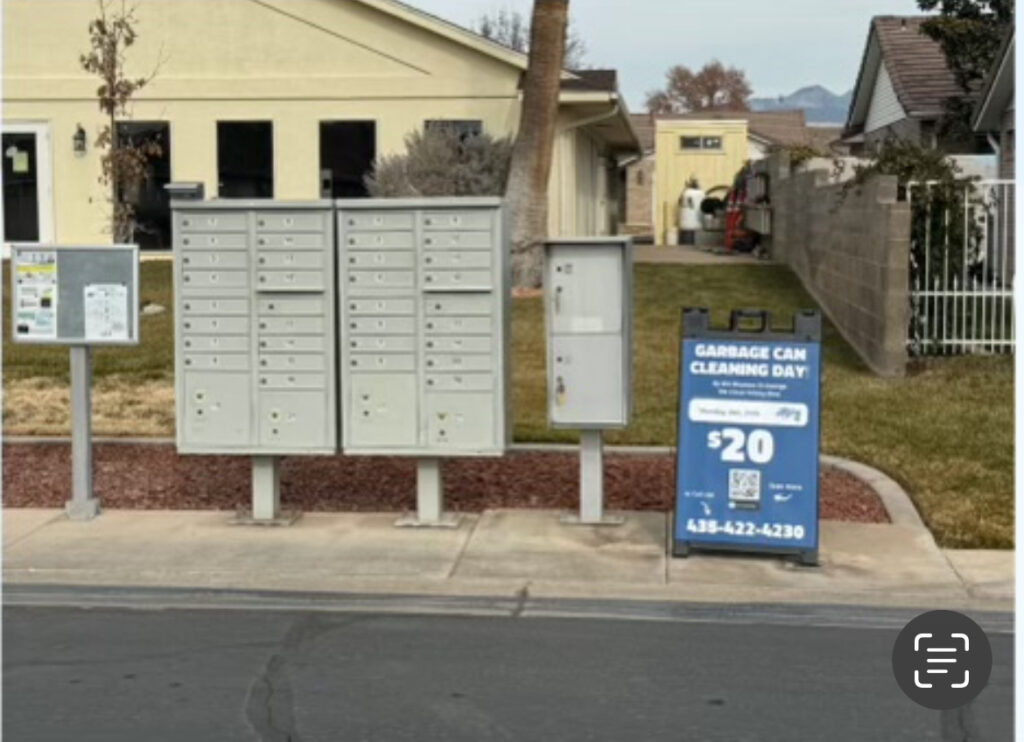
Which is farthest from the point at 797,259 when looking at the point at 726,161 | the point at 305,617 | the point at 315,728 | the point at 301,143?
the point at 726,161

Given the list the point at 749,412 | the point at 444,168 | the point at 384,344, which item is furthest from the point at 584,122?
the point at 749,412

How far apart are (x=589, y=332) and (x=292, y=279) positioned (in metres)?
1.64

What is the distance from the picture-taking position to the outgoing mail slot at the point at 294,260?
7.79 meters

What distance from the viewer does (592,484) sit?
805 cm

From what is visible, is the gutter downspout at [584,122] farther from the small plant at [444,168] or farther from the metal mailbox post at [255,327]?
the metal mailbox post at [255,327]

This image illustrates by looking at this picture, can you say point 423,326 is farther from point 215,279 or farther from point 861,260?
point 861,260

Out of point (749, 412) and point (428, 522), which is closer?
point (749, 412)

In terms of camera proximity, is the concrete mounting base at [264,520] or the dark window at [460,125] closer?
the concrete mounting base at [264,520]

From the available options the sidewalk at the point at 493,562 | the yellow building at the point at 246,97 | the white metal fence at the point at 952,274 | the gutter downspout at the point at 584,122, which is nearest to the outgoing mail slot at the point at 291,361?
the sidewalk at the point at 493,562

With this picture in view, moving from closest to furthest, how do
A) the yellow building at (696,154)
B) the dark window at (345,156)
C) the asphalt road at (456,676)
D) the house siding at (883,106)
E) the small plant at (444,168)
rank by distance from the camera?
the asphalt road at (456,676) → the small plant at (444,168) → the dark window at (345,156) → the house siding at (883,106) → the yellow building at (696,154)

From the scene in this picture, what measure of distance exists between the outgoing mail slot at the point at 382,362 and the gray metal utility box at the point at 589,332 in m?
0.78

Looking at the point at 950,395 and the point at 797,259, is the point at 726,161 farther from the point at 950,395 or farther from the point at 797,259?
the point at 950,395

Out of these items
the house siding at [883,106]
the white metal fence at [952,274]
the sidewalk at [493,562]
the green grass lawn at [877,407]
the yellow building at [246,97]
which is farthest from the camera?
the house siding at [883,106]

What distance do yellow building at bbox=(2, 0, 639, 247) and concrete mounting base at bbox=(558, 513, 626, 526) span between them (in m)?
15.5
